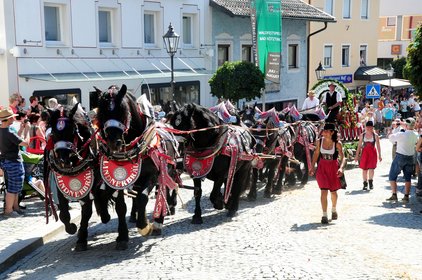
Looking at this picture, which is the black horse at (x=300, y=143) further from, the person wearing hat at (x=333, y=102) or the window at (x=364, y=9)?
the window at (x=364, y=9)

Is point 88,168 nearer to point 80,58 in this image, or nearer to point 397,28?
point 80,58

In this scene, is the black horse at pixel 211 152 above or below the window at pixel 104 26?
below

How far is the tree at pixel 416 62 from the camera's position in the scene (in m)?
11.0

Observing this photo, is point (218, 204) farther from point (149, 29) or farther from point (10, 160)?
point (149, 29)

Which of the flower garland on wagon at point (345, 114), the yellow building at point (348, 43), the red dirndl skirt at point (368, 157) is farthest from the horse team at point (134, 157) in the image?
the yellow building at point (348, 43)

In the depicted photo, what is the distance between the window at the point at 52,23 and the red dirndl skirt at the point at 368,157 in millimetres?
9818

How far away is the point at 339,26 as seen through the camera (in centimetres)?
3119

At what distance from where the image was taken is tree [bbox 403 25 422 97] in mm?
11000

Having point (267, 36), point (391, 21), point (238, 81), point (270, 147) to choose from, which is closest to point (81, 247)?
point (270, 147)

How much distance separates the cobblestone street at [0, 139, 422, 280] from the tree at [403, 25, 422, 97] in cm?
291

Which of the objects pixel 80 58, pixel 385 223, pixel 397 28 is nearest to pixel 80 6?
pixel 80 58

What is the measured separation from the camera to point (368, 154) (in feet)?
39.9

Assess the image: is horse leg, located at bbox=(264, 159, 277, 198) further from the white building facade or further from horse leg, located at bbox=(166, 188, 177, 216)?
the white building facade

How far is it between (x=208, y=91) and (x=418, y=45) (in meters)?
11.9
